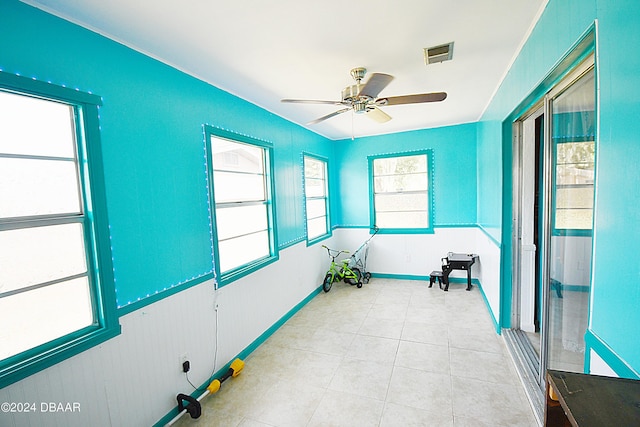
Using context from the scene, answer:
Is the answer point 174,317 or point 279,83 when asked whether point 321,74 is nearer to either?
point 279,83

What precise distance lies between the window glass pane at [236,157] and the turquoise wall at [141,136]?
0.20 meters

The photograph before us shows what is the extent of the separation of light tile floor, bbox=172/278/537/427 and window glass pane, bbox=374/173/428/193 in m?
2.21

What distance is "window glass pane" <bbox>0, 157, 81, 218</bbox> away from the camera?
1.43 m

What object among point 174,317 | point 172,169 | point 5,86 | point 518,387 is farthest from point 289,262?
point 5,86

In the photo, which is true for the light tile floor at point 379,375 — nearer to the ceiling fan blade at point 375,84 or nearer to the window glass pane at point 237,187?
the window glass pane at point 237,187

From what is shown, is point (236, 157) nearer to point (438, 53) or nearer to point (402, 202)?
point (438, 53)

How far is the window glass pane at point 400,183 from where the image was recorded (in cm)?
524

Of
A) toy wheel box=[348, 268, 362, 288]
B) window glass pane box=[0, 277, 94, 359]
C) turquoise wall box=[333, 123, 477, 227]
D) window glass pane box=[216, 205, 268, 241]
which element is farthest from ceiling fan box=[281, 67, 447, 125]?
toy wheel box=[348, 268, 362, 288]

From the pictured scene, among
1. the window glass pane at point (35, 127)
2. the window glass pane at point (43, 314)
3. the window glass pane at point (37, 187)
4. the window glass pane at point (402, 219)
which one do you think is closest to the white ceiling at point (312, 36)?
the window glass pane at point (35, 127)

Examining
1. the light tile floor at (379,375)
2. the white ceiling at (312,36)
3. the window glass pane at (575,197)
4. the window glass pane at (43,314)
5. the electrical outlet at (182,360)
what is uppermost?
the white ceiling at (312,36)

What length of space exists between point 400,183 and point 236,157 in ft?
11.0

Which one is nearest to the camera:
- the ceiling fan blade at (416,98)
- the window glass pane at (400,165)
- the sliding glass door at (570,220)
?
the sliding glass door at (570,220)

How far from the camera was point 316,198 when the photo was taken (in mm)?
5031

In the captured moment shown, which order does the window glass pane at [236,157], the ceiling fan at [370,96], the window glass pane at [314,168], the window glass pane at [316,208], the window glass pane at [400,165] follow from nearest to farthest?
the ceiling fan at [370,96] < the window glass pane at [236,157] < the window glass pane at [314,168] < the window glass pane at [316,208] < the window glass pane at [400,165]
